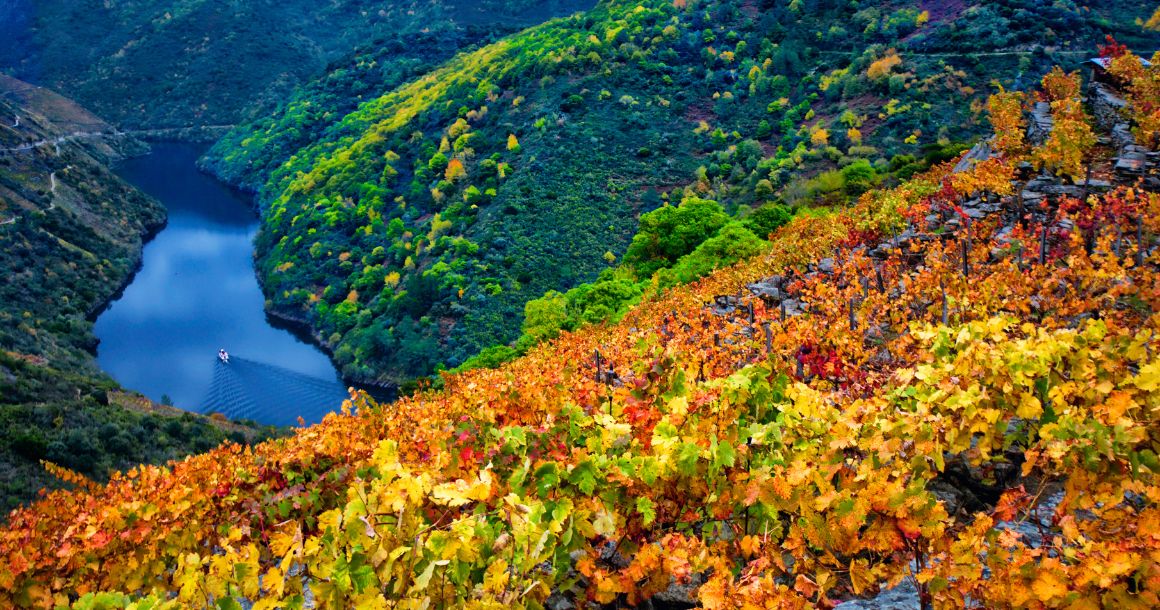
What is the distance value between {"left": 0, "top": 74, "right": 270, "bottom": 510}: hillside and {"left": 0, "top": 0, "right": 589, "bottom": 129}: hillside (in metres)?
8.91

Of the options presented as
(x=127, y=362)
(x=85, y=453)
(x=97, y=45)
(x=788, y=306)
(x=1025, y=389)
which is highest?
(x=97, y=45)

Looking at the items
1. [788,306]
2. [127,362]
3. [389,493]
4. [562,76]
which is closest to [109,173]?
[127,362]

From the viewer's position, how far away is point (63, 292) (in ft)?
204

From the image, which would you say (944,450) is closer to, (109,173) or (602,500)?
(602,500)

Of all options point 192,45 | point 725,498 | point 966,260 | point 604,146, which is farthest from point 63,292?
point 192,45

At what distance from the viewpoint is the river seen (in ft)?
171

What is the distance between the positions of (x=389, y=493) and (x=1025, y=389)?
4890 mm

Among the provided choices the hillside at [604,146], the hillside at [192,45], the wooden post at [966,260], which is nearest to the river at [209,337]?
the hillside at [604,146]

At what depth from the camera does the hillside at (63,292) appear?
30.2m

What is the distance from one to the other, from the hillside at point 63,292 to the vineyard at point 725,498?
2292cm

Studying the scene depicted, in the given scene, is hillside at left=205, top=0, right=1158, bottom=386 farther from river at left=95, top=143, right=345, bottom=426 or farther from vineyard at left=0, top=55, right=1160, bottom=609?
vineyard at left=0, top=55, right=1160, bottom=609

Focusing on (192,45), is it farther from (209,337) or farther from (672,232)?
(672,232)

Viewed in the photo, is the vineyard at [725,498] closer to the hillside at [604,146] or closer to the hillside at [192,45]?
the hillside at [604,146]

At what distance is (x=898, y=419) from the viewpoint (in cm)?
509
